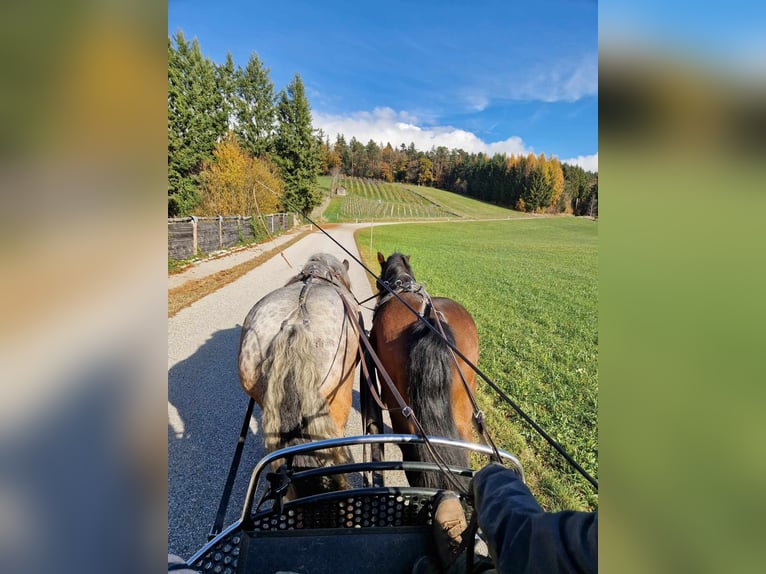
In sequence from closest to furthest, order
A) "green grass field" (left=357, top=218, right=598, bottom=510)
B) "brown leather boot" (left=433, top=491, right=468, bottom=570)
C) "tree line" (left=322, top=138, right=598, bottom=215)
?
"brown leather boot" (left=433, top=491, right=468, bottom=570) < "green grass field" (left=357, top=218, right=598, bottom=510) < "tree line" (left=322, top=138, right=598, bottom=215)

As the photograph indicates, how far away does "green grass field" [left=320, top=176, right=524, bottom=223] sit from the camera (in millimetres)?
39219

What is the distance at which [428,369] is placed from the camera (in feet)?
7.34

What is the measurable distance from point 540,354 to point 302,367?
452 centimetres

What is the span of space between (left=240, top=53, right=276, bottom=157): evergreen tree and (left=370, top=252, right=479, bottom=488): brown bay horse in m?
23.8

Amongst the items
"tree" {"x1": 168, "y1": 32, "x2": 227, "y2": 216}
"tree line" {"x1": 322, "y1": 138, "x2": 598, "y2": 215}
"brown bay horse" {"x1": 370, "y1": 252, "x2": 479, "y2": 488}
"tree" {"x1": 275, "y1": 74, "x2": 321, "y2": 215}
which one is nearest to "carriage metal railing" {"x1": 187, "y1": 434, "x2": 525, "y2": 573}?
"brown bay horse" {"x1": 370, "y1": 252, "x2": 479, "y2": 488}

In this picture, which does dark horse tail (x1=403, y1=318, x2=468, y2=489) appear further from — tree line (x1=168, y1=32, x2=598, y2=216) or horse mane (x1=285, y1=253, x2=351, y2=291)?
tree line (x1=168, y1=32, x2=598, y2=216)

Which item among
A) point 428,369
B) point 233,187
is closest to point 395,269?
point 428,369

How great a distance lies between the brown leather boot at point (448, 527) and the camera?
4.78 feet

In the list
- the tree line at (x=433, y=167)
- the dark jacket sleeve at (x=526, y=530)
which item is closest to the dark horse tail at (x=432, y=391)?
the dark jacket sleeve at (x=526, y=530)

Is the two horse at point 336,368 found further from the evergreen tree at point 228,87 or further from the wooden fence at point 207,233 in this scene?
the evergreen tree at point 228,87

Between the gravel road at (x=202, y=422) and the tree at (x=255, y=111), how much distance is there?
67.4 ft
